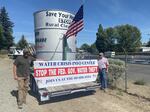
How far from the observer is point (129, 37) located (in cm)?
9581

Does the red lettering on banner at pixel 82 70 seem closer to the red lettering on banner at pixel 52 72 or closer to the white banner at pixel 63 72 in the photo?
the white banner at pixel 63 72

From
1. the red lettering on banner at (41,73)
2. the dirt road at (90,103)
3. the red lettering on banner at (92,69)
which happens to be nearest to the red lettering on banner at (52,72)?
the red lettering on banner at (41,73)

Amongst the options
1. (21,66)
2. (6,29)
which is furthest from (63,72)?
(6,29)

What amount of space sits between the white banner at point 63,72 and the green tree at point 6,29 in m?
61.9

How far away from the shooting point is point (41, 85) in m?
8.70

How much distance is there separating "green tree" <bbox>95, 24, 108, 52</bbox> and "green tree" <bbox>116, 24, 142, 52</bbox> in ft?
17.9

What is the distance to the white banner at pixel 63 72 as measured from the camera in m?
8.70

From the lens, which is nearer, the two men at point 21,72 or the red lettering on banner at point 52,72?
the two men at point 21,72

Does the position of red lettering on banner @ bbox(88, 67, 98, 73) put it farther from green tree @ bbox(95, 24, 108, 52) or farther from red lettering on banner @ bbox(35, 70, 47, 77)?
green tree @ bbox(95, 24, 108, 52)

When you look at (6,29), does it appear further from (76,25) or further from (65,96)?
(65,96)

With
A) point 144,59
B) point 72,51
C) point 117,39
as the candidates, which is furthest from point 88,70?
point 117,39

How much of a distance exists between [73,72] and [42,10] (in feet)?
10.1

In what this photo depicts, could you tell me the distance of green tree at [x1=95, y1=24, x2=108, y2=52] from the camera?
9194 cm

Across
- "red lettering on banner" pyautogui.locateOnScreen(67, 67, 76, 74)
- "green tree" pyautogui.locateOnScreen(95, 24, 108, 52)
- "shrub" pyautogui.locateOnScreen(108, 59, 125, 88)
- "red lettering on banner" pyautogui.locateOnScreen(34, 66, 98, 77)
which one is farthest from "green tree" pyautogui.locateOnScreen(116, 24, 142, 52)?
"red lettering on banner" pyautogui.locateOnScreen(67, 67, 76, 74)
